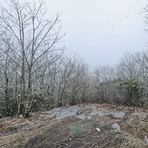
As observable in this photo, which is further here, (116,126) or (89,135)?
(116,126)

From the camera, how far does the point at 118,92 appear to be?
12125 millimetres

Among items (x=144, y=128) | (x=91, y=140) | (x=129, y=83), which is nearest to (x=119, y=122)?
(x=144, y=128)

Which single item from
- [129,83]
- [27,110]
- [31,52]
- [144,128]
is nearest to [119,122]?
[144,128]

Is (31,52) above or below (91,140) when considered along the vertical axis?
above

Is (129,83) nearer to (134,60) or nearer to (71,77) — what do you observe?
(71,77)

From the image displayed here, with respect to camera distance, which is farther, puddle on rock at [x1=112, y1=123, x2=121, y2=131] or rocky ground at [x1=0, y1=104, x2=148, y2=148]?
puddle on rock at [x1=112, y1=123, x2=121, y2=131]

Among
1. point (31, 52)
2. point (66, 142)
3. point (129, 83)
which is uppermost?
point (31, 52)

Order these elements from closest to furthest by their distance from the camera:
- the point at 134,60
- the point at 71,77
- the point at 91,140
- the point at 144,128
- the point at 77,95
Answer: the point at 91,140, the point at 144,128, the point at 77,95, the point at 71,77, the point at 134,60

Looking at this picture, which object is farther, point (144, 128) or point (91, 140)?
point (144, 128)

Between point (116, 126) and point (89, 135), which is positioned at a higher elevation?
point (116, 126)

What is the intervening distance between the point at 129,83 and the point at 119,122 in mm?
6171

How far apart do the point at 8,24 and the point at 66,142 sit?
7.66m

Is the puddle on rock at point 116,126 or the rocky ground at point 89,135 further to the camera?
the puddle on rock at point 116,126

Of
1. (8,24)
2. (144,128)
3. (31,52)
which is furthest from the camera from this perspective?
(31,52)
